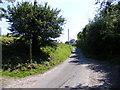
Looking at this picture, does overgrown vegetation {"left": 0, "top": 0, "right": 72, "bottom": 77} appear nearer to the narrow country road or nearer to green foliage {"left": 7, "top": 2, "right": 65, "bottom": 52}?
green foliage {"left": 7, "top": 2, "right": 65, "bottom": 52}

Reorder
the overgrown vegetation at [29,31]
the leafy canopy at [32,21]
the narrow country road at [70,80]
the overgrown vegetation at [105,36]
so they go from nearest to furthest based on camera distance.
Result: the narrow country road at [70,80] < the overgrown vegetation at [29,31] < the leafy canopy at [32,21] < the overgrown vegetation at [105,36]

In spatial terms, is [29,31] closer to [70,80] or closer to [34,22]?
[34,22]

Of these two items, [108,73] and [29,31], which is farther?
[29,31]

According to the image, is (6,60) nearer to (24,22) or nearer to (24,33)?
(24,33)

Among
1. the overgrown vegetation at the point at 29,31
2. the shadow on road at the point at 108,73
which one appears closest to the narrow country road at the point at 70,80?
the shadow on road at the point at 108,73

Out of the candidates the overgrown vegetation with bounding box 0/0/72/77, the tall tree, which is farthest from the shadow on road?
the tall tree

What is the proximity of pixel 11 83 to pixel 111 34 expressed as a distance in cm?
1225

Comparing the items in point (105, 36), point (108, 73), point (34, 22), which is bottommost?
point (108, 73)

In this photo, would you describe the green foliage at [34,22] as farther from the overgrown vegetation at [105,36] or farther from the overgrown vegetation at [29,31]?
the overgrown vegetation at [105,36]

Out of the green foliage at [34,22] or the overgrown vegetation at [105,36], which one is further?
the overgrown vegetation at [105,36]

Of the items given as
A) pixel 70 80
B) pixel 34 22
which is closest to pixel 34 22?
pixel 34 22

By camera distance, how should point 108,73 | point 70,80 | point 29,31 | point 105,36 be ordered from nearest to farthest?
point 70,80 → point 108,73 → point 29,31 → point 105,36

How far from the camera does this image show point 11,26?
30.7 ft

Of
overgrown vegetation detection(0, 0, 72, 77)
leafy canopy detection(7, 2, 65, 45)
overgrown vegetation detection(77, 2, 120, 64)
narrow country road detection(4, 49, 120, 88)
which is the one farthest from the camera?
overgrown vegetation detection(77, 2, 120, 64)
